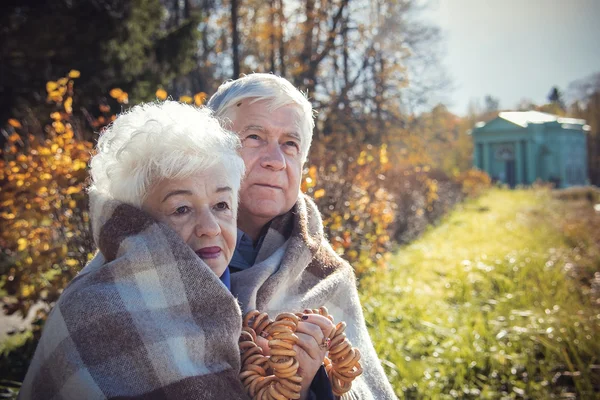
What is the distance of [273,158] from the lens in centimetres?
204

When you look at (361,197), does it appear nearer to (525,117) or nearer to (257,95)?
(257,95)

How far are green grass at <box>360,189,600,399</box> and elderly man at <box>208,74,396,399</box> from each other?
178cm

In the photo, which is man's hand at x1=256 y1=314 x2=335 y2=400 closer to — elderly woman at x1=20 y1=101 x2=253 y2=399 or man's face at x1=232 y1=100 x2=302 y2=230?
elderly woman at x1=20 y1=101 x2=253 y2=399

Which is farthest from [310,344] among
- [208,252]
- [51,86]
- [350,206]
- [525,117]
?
[525,117]

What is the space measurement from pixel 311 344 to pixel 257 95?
1.06 meters

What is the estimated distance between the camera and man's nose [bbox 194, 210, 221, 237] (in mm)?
1461

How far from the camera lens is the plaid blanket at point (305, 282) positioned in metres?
1.73

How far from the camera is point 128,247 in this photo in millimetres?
1335

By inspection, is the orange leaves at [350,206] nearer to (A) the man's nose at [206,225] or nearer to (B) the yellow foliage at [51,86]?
(B) the yellow foliage at [51,86]

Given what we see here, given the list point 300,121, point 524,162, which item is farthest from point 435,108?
point 524,162

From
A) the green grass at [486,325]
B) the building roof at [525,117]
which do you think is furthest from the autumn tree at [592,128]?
the green grass at [486,325]

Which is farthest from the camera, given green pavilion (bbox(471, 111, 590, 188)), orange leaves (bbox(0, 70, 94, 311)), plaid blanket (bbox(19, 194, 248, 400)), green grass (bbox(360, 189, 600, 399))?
green pavilion (bbox(471, 111, 590, 188))

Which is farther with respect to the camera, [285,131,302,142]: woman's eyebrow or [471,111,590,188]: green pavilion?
[471,111,590,188]: green pavilion

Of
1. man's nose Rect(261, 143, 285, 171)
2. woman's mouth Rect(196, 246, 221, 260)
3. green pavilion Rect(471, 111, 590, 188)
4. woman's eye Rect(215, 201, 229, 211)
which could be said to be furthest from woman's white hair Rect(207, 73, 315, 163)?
green pavilion Rect(471, 111, 590, 188)
